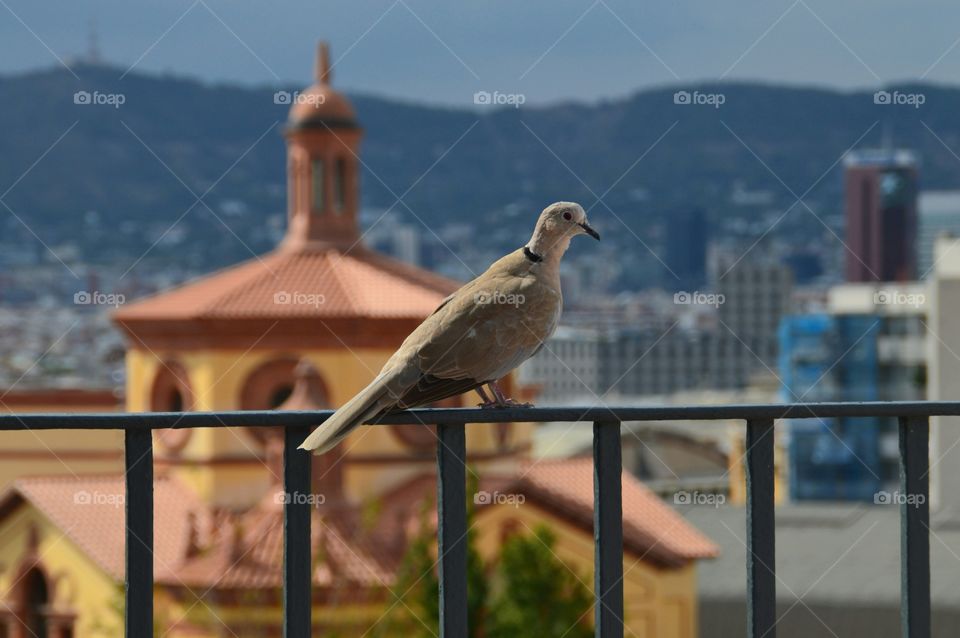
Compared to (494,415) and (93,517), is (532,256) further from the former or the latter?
(93,517)

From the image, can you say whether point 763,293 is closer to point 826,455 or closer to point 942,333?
point 826,455

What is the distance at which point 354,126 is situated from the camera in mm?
40531

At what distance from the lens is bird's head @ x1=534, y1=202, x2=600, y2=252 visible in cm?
419

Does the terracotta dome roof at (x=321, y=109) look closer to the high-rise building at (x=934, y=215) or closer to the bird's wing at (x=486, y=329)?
the bird's wing at (x=486, y=329)

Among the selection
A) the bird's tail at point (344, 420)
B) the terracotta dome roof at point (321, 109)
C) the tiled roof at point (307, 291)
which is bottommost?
the bird's tail at point (344, 420)

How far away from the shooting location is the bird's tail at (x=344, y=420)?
2914 millimetres

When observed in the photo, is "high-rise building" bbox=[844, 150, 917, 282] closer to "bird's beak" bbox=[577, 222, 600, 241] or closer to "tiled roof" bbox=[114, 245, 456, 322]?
"tiled roof" bbox=[114, 245, 456, 322]

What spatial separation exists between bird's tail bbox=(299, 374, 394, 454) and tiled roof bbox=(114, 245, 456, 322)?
33.0 m

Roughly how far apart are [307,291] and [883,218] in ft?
372

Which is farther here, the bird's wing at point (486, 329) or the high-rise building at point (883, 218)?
the high-rise building at point (883, 218)

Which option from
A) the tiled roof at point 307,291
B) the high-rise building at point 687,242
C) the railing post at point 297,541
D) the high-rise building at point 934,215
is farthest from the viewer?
the high-rise building at point 934,215

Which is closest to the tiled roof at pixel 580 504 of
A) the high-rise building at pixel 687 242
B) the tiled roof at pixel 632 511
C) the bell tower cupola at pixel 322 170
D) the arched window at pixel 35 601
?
the tiled roof at pixel 632 511

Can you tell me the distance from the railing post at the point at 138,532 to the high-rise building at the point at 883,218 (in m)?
139

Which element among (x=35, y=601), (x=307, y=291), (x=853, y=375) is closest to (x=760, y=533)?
(x=35, y=601)
